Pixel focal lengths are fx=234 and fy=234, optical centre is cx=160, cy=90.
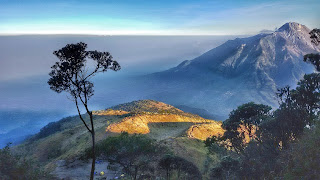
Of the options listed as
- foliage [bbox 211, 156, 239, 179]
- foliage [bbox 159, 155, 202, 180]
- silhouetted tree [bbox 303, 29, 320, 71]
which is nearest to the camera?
foliage [bbox 211, 156, 239, 179]

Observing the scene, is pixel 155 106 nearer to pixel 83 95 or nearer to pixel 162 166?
pixel 162 166

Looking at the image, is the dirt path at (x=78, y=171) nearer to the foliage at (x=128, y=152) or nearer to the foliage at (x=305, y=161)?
the foliage at (x=128, y=152)

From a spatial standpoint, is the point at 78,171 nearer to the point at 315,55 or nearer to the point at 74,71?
the point at 74,71

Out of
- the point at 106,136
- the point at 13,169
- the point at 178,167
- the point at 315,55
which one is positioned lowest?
the point at 106,136

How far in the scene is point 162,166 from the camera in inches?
1056

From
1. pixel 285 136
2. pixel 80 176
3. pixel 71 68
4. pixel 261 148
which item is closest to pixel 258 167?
pixel 261 148

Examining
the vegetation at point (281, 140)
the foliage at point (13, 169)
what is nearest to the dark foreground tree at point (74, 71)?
the foliage at point (13, 169)

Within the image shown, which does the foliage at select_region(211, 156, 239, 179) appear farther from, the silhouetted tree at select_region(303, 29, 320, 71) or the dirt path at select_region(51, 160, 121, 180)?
the silhouetted tree at select_region(303, 29, 320, 71)

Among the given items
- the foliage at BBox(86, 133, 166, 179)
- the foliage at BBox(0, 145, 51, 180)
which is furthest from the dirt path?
the foliage at BBox(0, 145, 51, 180)

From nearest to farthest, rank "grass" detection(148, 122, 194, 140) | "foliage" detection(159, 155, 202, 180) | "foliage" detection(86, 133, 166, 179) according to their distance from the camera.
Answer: "foliage" detection(86, 133, 166, 179) → "foliage" detection(159, 155, 202, 180) → "grass" detection(148, 122, 194, 140)

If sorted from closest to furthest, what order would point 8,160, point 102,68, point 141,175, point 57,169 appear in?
point 8,160, point 102,68, point 141,175, point 57,169

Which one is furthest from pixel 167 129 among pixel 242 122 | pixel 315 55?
pixel 315 55

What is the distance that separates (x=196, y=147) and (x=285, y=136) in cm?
2166

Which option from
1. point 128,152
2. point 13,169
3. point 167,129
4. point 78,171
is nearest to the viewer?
point 13,169
